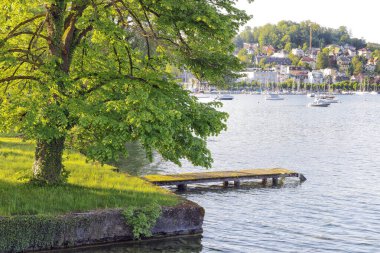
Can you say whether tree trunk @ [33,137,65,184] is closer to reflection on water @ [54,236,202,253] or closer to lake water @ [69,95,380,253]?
reflection on water @ [54,236,202,253]

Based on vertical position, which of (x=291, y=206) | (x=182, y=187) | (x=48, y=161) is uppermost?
(x=48, y=161)

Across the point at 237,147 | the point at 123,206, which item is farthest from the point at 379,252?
the point at 237,147

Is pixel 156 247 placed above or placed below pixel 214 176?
below

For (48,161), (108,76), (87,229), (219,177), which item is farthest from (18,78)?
(219,177)

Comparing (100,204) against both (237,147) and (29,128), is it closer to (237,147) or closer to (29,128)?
(29,128)

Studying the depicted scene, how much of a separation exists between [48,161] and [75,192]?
1.67m

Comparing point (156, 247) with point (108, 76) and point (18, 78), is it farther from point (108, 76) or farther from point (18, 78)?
point (18, 78)

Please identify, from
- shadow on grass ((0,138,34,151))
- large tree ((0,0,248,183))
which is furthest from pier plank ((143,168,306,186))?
large tree ((0,0,248,183))

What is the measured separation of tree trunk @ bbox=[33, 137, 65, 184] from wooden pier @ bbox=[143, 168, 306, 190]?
9.09m

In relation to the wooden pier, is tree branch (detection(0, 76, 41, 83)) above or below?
above

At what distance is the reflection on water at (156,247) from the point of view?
20797 millimetres

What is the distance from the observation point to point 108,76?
70.8ft

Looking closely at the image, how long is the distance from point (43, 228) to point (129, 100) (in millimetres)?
5354

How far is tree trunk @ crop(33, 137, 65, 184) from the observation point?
75.5 ft
